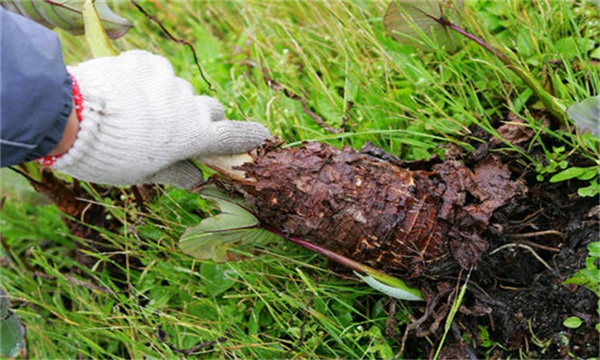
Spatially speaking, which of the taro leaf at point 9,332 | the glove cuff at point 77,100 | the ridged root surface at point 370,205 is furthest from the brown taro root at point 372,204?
the taro leaf at point 9,332

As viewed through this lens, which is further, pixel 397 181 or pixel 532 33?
pixel 532 33

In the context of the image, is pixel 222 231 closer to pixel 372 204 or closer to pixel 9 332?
pixel 372 204

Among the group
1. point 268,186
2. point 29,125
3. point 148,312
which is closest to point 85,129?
point 29,125

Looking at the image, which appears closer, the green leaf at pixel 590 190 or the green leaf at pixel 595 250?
the green leaf at pixel 595 250

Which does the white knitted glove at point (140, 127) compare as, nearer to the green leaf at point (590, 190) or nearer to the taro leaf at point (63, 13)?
the taro leaf at point (63, 13)

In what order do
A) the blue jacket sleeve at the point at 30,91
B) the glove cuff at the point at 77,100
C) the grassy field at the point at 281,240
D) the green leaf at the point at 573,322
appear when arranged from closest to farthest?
the blue jacket sleeve at the point at 30,91, the glove cuff at the point at 77,100, the green leaf at the point at 573,322, the grassy field at the point at 281,240

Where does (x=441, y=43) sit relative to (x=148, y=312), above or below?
above

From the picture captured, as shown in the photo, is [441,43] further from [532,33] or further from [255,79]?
[255,79]
